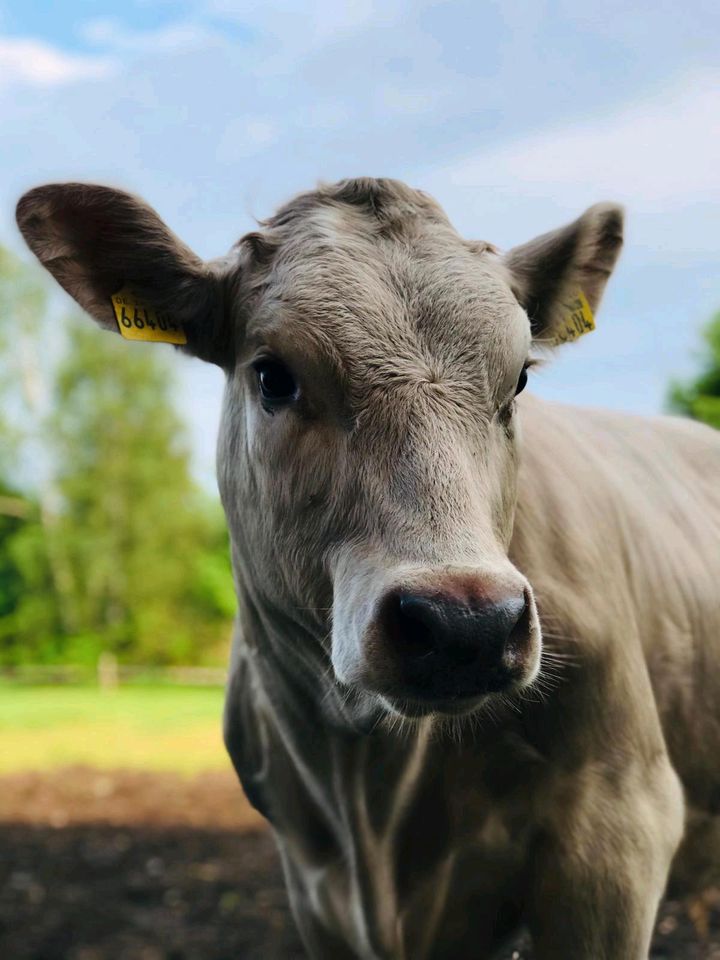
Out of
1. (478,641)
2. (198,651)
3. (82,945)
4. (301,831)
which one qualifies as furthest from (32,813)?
(198,651)

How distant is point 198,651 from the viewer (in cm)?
2372

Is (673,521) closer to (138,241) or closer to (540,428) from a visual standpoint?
(540,428)

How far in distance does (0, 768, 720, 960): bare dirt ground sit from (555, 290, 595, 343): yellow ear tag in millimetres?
1946

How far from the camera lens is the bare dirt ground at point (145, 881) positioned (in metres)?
6.33

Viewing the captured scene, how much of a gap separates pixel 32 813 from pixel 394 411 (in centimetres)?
919

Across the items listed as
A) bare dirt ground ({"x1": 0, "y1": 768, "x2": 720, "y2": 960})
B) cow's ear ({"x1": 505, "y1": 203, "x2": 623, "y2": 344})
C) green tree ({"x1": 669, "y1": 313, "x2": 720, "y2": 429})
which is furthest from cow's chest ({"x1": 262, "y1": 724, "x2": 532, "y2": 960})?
green tree ({"x1": 669, "y1": 313, "x2": 720, "y2": 429})

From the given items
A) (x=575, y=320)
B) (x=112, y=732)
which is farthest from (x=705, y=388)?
(x=575, y=320)

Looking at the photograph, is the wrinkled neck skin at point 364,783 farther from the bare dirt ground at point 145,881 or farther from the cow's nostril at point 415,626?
the bare dirt ground at point 145,881

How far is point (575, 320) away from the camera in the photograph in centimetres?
291

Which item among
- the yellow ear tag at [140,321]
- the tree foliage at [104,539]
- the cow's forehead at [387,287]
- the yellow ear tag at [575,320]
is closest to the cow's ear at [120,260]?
the yellow ear tag at [140,321]

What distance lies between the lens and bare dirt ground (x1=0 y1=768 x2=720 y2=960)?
20.8 ft

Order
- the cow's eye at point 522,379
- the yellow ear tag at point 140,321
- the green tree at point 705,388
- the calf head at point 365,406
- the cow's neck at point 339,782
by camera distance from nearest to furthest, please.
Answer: the calf head at point 365,406
the cow's eye at point 522,379
the yellow ear tag at point 140,321
the cow's neck at point 339,782
the green tree at point 705,388

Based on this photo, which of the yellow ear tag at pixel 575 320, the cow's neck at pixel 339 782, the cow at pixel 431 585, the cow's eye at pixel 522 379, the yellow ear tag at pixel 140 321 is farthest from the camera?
the yellow ear tag at pixel 575 320

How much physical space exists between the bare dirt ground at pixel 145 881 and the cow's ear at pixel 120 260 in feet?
7.36
